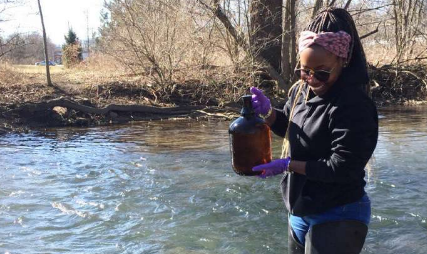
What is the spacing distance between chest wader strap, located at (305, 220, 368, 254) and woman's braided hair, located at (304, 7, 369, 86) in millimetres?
775

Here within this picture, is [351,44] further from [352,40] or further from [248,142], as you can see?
[248,142]

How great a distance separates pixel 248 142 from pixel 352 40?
832mm

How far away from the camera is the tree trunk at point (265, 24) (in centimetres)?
1716

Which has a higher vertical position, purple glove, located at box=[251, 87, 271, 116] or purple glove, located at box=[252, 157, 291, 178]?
purple glove, located at box=[251, 87, 271, 116]

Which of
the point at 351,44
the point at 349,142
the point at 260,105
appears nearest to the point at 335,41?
the point at 351,44

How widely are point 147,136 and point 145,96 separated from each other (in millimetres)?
5822

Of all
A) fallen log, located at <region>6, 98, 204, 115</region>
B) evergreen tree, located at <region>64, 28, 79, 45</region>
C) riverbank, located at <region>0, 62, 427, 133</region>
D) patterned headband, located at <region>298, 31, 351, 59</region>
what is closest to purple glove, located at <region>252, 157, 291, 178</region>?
patterned headband, located at <region>298, 31, 351, 59</region>

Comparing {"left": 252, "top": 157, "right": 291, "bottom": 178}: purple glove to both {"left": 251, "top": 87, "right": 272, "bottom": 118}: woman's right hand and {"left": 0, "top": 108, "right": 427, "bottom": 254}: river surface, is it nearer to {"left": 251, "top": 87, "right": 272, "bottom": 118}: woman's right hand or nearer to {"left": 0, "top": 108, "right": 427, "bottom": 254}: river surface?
{"left": 251, "top": 87, "right": 272, "bottom": 118}: woman's right hand

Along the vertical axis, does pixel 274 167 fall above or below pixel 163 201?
above

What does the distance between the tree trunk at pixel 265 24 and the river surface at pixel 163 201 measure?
23.7ft

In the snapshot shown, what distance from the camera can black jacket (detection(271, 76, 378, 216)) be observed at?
2.39 meters

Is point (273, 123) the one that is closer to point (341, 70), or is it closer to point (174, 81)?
point (341, 70)

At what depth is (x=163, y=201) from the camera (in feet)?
21.4

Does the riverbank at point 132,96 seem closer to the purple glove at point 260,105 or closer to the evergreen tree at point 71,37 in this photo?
the purple glove at point 260,105
